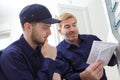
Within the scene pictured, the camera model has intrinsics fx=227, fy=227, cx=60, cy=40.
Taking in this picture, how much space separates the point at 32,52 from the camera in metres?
1.32

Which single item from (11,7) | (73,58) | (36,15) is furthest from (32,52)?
(11,7)

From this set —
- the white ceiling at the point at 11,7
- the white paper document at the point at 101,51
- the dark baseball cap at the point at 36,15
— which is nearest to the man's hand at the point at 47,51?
the dark baseball cap at the point at 36,15

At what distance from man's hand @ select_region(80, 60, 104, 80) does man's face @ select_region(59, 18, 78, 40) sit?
0.32 meters

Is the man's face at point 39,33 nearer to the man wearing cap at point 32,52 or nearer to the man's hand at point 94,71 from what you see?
the man wearing cap at point 32,52

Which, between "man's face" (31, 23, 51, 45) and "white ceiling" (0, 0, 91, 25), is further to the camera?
"white ceiling" (0, 0, 91, 25)

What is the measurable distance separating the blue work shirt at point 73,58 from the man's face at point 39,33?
30cm

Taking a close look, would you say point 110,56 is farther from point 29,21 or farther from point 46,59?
point 29,21

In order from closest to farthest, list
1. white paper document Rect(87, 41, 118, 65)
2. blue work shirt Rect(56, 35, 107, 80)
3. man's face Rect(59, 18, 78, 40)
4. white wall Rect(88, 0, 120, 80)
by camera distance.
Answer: white paper document Rect(87, 41, 118, 65)
blue work shirt Rect(56, 35, 107, 80)
man's face Rect(59, 18, 78, 40)
white wall Rect(88, 0, 120, 80)

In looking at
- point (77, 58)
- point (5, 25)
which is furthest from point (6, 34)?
point (77, 58)

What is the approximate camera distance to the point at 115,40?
1553 millimetres

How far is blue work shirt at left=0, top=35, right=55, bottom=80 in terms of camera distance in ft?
3.94

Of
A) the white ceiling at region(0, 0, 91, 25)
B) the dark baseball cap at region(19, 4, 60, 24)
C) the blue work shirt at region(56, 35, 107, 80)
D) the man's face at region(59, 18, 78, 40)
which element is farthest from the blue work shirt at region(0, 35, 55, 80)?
the white ceiling at region(0, 0, 91, 25)

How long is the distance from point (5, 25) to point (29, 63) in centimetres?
253

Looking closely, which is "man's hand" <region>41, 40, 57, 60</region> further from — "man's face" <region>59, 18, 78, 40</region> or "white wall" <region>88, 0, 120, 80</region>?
"white wall" <region>88, 0, 120, 80</region>
